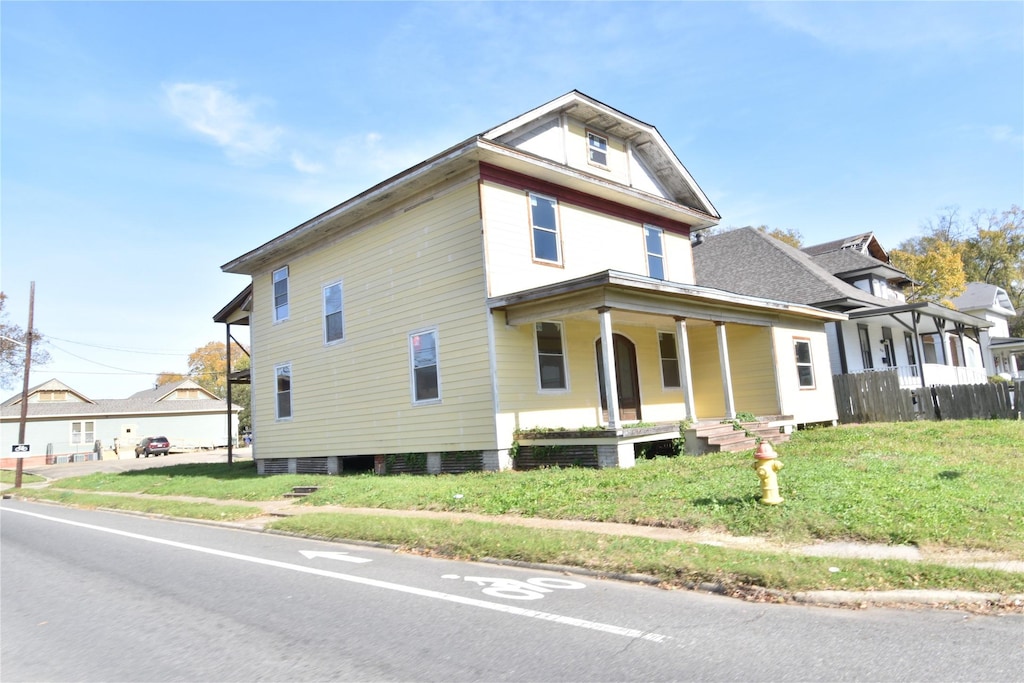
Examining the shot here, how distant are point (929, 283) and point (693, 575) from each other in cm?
3490

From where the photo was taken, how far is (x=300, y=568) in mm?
8086

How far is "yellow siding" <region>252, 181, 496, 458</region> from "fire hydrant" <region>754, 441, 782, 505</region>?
6.75m

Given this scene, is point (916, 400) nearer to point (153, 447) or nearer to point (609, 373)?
point (609, 373)

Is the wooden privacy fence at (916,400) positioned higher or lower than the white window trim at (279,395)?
lower

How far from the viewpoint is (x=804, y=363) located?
2030 cm

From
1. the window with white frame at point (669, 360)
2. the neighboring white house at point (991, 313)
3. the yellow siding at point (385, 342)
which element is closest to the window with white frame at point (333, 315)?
the yellow siding at point (385, 342)

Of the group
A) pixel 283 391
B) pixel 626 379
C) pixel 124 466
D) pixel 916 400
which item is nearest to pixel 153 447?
pixel 124 466

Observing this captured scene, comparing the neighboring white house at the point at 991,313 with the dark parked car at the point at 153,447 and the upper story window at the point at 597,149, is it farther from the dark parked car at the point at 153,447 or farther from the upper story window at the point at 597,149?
the dark parked car at the point at 153,447

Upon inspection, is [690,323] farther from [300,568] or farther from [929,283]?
[929,283]

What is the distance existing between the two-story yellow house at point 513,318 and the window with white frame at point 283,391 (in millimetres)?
59

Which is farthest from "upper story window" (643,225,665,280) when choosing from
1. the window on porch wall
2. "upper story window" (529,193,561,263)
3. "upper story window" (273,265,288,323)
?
"upper story window" (273,265,288,323)

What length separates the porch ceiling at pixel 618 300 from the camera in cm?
1338

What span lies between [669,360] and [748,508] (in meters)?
11.0

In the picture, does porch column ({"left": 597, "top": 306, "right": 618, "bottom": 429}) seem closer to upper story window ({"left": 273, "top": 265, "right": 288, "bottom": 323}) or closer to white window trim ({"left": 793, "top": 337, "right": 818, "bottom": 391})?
white window trim ({"left": 793, "top": 337, "right": 818, "bottom": 391})
